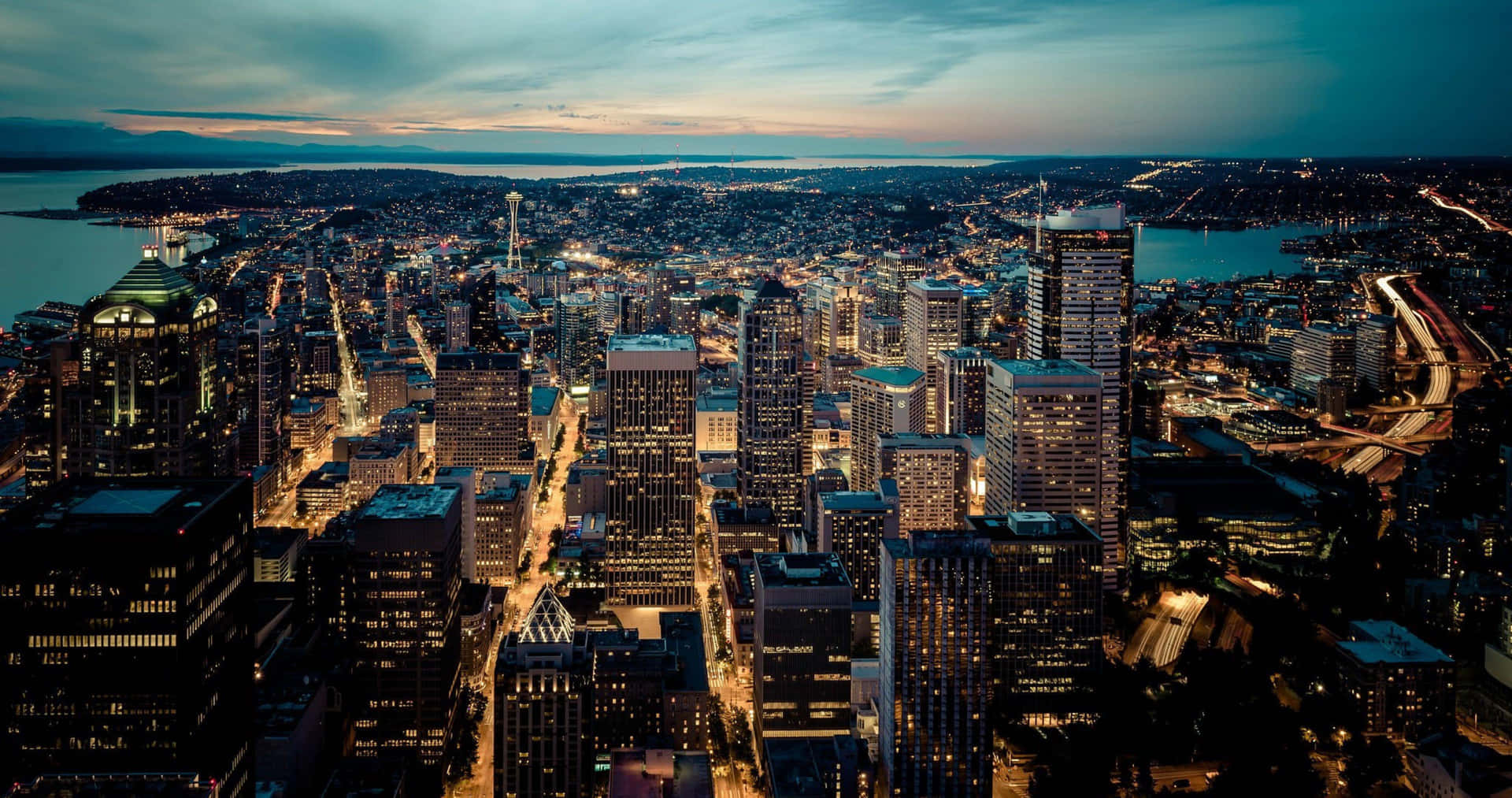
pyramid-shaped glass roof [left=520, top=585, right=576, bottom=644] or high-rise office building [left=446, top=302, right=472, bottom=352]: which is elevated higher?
high-rise office building [left=446, top=302, right=472, bottom=352]

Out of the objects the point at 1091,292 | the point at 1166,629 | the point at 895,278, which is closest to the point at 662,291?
the point at 895,278

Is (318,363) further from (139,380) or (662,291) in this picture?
(139,380)

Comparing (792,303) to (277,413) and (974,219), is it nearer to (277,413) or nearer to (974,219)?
(277,413)

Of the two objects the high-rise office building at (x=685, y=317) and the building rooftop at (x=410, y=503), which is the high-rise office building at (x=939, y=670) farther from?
the high-rise office building at (x=685, y=317)

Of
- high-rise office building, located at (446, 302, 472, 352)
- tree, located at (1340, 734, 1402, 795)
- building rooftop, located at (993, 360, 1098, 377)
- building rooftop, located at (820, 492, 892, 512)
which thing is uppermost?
building rooftop, located at (993, 360, 1098, 377)

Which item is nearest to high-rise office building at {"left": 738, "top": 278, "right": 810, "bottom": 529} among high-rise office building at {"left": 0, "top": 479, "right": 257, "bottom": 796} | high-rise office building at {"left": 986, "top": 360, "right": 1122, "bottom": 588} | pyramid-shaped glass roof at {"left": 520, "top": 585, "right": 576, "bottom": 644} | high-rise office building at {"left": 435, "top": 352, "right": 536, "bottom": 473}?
high-rise office building at {"left": 986, "top": 360, "right": 1122, "bottom": 588}

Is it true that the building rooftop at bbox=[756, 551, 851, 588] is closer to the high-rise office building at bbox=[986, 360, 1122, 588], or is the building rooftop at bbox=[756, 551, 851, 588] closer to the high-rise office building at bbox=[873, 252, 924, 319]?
the high-rise office building at bbox=[986, 360, 1122, 588]
